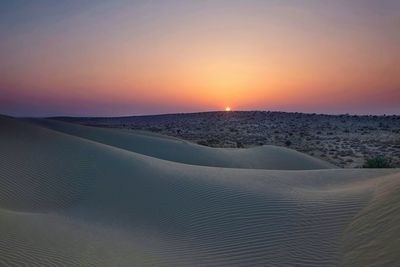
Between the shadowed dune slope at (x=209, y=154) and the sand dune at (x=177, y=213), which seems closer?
the sand dune at (x=177, y=213)

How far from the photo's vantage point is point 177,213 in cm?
1005

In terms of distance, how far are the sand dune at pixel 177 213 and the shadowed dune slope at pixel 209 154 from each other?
7.98 meters

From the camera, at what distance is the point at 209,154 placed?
24703mm

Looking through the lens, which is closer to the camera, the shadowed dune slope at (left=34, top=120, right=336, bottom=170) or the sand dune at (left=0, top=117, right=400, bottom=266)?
the sand dune at (left=0, top=117, right=400, bottom=266)

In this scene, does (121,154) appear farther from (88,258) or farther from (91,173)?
(88,258)

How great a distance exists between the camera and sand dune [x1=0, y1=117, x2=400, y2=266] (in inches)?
264

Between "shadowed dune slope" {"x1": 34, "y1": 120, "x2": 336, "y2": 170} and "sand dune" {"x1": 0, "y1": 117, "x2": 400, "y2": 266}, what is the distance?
798cm

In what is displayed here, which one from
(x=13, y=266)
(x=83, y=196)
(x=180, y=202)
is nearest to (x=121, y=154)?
(x=83, y=196)

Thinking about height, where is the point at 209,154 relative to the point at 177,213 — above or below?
above

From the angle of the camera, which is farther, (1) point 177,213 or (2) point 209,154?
(2) point 209,154

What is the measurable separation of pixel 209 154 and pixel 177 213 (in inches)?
580

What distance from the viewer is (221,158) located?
79.0 ft

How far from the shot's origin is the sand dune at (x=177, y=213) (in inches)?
264

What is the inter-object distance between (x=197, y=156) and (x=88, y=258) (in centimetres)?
1785
